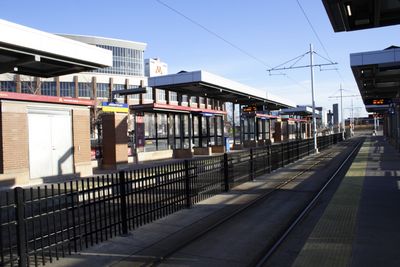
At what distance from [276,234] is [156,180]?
260 cm

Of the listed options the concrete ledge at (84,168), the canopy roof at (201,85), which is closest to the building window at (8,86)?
the canopy roof at (201,85)

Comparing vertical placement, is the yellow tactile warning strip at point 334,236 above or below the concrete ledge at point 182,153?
below

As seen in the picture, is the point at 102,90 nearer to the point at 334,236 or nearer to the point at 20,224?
the point at 334,236

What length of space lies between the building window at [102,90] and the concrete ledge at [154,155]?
6224 cm

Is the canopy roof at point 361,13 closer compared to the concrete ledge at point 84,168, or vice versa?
the canopy roof at point 361,13

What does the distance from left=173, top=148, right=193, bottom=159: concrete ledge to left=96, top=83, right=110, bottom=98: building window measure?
61.5 metres

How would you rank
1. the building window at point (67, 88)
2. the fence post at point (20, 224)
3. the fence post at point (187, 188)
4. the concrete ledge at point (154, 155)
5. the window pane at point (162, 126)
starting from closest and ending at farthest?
the fence post at point (20, 224), the fence post at point (187, 188), the concrete ledge at point (154, 155), the window pane at point (162, 126), the building window at point (67, 88)

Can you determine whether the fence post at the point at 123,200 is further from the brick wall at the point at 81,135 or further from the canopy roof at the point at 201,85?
the canopy roof at the point at 201,85

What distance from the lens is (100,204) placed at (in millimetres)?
7809

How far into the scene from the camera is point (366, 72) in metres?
24.4

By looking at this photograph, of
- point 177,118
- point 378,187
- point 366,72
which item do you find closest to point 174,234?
point 378,187

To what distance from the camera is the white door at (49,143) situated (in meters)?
18.7

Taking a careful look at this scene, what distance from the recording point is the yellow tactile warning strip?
6.68 m

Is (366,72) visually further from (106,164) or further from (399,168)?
(106,164)
